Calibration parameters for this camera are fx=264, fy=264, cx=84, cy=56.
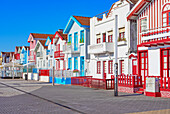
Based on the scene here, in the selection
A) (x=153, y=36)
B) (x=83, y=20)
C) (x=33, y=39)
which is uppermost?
(x=83, y=20)

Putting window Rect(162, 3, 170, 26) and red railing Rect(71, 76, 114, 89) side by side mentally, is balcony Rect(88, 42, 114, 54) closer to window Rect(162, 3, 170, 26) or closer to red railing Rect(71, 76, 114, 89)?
Answer: red railing Rect(71, 76, 114, 89)

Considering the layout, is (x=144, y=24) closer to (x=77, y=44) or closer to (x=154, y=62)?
(x=154, y=62)

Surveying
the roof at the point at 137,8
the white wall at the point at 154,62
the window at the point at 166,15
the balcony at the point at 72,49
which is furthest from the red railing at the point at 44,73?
the window at the point at 166,15

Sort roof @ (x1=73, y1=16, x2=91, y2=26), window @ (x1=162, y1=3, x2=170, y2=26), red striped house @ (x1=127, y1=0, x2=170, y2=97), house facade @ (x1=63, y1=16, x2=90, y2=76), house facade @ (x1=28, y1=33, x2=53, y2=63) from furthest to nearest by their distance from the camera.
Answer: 1. house facade @ (x1=28, y1=33, x2=53, y2=63)
2. roof @ (x1=73, y1=16, x2=91, y2=26)
3. house facade @ (x1=63, y1=16, x2=90, y2=76)
4. window @ (x1=162, y1=3, x2=170, y2=26)
5. red striped house @ (x1=127, y1=0, x2=170, y2=97)

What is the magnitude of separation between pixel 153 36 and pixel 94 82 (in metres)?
7.46

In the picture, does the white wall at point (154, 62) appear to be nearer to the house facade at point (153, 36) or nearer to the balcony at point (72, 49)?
the house facade at point (153, 36)

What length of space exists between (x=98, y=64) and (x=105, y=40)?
285 centimetres

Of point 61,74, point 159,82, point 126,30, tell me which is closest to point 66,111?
point 159,82

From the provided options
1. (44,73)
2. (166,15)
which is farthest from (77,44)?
(166,15)

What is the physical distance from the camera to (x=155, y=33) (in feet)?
63.0

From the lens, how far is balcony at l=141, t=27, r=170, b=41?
17906 mm

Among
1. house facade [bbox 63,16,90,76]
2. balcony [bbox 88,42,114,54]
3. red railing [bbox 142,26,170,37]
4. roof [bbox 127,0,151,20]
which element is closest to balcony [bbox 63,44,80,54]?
house facade [bbox 63,16,90,76]

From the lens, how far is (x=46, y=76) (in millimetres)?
36281

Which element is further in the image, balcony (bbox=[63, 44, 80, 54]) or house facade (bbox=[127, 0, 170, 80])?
balcony (bbox=[63, 44, 80, 54])
